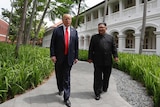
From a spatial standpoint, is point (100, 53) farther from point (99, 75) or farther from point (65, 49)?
point (65, 49)

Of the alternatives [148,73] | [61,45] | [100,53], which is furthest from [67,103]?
[148,73]

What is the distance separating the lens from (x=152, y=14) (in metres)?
16.6

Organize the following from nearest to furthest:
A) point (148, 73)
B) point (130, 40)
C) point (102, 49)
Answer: point (102, 49)
point (148, 73)
point (130, 40)

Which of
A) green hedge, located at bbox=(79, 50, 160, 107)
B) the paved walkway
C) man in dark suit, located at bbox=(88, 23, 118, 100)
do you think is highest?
man in dark suit, located at bbox=(88, 23, 118, 100)

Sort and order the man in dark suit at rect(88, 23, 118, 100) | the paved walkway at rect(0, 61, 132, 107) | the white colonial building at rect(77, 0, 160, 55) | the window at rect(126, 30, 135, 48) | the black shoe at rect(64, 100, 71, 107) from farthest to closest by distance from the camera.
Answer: the window at rect(126, 30, 135, 48)
the white colonial building at rect(77, 0, 160, 55)
the man in dark suit at rect(88, 23, 118, 100)
the paved walkway at rect(0, 61, 132, 107)
the black shoe at rect(64, 100, 71, 107)

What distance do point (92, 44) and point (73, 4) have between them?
2063 centimetres

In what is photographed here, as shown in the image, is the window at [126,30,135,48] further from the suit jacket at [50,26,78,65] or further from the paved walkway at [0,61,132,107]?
the suit jacket at [50,26,78,65]

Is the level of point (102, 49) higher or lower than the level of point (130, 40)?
lower

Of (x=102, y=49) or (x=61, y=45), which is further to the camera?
(x=102, y=49)

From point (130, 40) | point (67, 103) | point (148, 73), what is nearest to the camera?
point (67, 103)

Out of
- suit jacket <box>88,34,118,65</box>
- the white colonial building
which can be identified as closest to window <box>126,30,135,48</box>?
the white colonial building

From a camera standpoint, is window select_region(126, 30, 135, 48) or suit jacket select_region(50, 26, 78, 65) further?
window select_region(126, 30, 135, 48)

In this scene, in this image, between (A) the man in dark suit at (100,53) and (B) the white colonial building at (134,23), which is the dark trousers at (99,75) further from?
(B) the white colonial building at (134,23)

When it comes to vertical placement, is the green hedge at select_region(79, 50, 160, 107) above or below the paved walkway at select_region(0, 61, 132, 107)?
above
